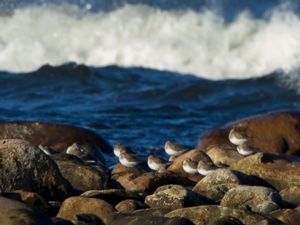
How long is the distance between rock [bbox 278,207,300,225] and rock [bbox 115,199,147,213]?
3.31 feet

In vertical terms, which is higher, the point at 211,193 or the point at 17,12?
the point at 17,12

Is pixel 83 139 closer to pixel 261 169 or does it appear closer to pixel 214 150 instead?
pixel 214 150

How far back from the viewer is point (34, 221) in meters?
7.00

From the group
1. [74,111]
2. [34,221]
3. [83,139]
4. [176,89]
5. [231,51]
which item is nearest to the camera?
[34,221]

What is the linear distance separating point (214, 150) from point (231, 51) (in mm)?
10118

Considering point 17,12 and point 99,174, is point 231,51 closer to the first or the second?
point 17,12

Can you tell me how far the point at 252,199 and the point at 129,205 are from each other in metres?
0.89

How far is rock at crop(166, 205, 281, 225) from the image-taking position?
7.60m

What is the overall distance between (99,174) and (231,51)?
12.1 m

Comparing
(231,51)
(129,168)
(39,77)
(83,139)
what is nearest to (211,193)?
(129,168)

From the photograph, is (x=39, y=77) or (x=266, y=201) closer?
(x=266, y=201)

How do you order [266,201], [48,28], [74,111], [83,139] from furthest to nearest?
[48,28] → [74,111] → [83,139] → [266,201]

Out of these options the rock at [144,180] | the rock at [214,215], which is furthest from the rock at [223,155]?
the rock at [214,215]

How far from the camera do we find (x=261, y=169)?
9602 millimetres
